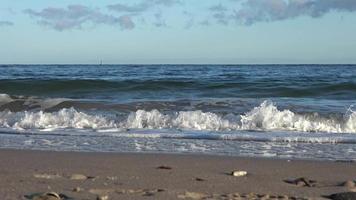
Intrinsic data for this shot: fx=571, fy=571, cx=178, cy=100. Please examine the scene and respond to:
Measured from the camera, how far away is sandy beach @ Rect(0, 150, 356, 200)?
14.6 feet

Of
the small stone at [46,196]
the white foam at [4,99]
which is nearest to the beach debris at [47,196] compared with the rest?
the small stone at [46,196]

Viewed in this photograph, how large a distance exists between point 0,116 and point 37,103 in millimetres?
2877

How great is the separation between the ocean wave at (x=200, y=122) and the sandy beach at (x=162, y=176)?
4.00 metres

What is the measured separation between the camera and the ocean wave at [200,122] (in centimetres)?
1081

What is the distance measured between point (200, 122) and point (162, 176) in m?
5.76

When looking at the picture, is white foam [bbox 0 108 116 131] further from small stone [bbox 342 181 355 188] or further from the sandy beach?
small stone [bbox 342 181 355 188]

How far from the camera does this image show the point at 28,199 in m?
4.07

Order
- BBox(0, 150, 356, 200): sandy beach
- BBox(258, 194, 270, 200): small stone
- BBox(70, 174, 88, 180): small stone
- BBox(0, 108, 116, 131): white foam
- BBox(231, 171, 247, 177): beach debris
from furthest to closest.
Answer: BBox(0, 108, 116, 131): white foam → BBox(231, 171, 247, 177): beach debris → BBox(70, 174, 88, 180): small stone → BBox(0, 150, 356, 200): sandy beach → BBox(258, 194, 270, 200): small stone

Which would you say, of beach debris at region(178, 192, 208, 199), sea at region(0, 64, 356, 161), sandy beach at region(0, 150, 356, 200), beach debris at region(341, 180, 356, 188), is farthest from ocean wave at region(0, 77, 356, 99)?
beach debris at region(178, 192, 208, 199)

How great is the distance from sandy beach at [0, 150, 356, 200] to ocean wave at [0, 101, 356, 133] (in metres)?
4.00

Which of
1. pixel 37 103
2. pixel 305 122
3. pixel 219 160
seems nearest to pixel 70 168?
pixel 219 160

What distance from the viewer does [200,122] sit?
1112cm

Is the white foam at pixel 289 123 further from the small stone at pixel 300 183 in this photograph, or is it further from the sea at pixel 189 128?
the small stone at pixel 300 183

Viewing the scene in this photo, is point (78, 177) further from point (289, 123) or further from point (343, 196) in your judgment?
point (289, 123)
